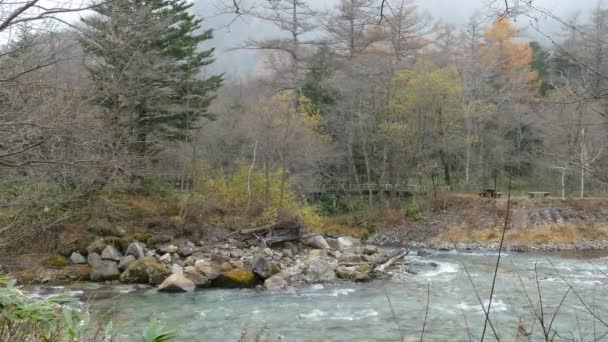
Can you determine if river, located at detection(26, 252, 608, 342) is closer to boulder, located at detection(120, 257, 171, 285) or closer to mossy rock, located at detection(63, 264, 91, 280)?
boulder, located at detection(120, 257, 171, 285)

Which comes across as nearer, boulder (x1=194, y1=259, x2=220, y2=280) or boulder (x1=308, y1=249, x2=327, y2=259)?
boulder (x1=194, y1=259, x2=220, y2=280)

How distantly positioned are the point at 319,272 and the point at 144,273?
4.81 m

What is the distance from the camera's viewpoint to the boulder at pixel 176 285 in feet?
44.1

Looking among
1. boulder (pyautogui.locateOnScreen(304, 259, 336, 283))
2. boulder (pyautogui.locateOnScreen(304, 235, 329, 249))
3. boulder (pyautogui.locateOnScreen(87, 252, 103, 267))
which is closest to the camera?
boulder (pyautogui.locateOnScreen(304, 259, 336, 283))

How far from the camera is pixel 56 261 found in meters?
15.4

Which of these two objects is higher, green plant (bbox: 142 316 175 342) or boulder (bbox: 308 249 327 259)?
green plant (bbox: 142 316 175 342)

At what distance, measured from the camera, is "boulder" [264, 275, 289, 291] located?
14.0m

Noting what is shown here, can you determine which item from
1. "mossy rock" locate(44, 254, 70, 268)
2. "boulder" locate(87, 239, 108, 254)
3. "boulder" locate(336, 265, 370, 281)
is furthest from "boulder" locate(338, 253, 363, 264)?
"mossy rock" locate(44, 254, 70, 268)

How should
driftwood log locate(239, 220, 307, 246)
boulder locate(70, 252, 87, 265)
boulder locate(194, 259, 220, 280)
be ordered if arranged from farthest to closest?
driftwood log locate(239, 220, 307, 246)
boulder locate(70, 252, 87, 265)
boulder locate(194, 259, 220, 280)

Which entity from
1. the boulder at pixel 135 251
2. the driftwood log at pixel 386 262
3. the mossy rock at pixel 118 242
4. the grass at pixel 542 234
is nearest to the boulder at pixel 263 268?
A: the driftwood log at pixel 386 262

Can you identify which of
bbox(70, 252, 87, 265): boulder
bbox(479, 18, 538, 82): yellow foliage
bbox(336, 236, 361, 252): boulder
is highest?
bbox(479, 18, 538, 82): yellow foliage

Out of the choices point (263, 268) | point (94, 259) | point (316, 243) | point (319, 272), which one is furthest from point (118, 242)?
point (316, 243)

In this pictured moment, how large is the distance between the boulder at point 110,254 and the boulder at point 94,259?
0.15 m

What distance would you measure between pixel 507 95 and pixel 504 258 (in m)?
15.6
